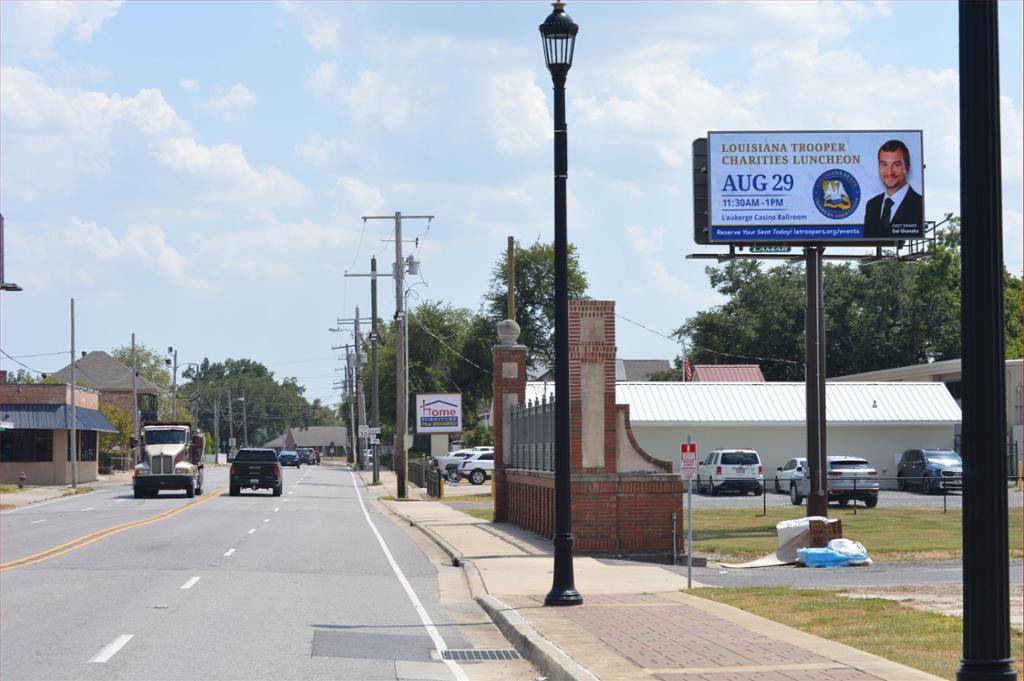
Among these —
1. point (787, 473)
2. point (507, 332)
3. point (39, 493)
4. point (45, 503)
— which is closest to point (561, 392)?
point (507, 332)

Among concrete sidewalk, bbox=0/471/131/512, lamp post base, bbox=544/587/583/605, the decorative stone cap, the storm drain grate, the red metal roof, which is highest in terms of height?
the decorative stone cap

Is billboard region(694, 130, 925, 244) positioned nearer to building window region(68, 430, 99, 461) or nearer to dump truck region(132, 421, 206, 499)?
dump truck region(132, 421, 206, 499)

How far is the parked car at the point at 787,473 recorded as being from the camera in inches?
1708

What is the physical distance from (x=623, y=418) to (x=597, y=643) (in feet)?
39.5

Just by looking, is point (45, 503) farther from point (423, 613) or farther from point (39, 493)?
point (423, 613)

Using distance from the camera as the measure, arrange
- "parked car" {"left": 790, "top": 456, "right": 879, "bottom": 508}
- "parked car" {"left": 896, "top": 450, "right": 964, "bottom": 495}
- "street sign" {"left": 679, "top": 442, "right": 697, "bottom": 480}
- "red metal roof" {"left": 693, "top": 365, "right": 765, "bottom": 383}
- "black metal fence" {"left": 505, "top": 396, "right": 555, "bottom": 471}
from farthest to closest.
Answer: "red metal roof" {"left": 693, "top": 365, "right": 765, "bottom": 383}, "parked car" {"left": 896, "top": 450, "right": 964, "bottom": 495}, "parked car" {"left": 790, "top": 456, "right": 879, "bottom": 508}, "black metal fence" {"left": 505, "top": 396, "right": 555, "bottom": 471}, "street sign" {"left": 679, "top": 442, "right": 697, "bottom": 480}

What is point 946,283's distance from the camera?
3324 inches

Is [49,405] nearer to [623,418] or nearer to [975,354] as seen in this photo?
[623,418]

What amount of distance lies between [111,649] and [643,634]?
515cm

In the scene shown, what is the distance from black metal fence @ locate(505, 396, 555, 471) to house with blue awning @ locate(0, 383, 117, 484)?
131ft

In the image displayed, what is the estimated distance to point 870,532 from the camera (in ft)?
95.7

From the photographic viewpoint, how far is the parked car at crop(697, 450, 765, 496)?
163ft

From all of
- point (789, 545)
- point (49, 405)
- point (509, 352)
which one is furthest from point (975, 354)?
point (49, 405)

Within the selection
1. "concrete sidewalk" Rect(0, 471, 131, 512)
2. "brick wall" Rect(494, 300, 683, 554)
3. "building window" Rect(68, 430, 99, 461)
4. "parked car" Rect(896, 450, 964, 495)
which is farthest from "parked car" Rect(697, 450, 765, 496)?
"building window" Rect(68, 430, 99, 461)
